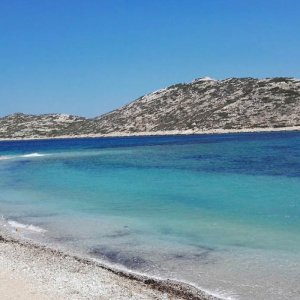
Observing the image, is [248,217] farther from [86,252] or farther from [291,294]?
[291,294]

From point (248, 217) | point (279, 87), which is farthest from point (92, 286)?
point (279, 87)

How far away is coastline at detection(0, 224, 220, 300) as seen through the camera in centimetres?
1146

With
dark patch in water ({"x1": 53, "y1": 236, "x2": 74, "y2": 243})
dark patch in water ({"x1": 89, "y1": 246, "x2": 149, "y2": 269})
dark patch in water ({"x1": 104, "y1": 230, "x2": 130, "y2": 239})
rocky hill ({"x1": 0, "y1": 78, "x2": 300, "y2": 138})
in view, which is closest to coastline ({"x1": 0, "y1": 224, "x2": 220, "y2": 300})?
dark patch in water ({"x1": 89, "y1": 246, "x2": 149, "y2": 269})

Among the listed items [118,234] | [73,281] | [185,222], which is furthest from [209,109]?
[73,281]

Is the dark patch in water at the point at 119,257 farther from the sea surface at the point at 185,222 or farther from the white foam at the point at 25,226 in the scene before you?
the white foam at the point at 25,226

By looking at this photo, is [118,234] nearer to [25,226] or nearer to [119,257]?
[119,257]

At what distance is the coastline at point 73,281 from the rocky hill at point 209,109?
102m

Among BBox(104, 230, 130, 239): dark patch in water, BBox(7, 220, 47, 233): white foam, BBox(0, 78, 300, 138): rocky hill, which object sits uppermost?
BBox(0, 78, 300, 138): rocky hill

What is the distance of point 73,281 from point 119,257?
318cm

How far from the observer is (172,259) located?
14.9 meters

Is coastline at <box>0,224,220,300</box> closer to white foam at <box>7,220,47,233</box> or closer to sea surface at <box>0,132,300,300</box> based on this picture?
sea surface at <box>0,132,300,300</box>

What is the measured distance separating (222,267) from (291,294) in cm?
275

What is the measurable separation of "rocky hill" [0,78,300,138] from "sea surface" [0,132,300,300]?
80.2m

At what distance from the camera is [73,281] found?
1257cm
